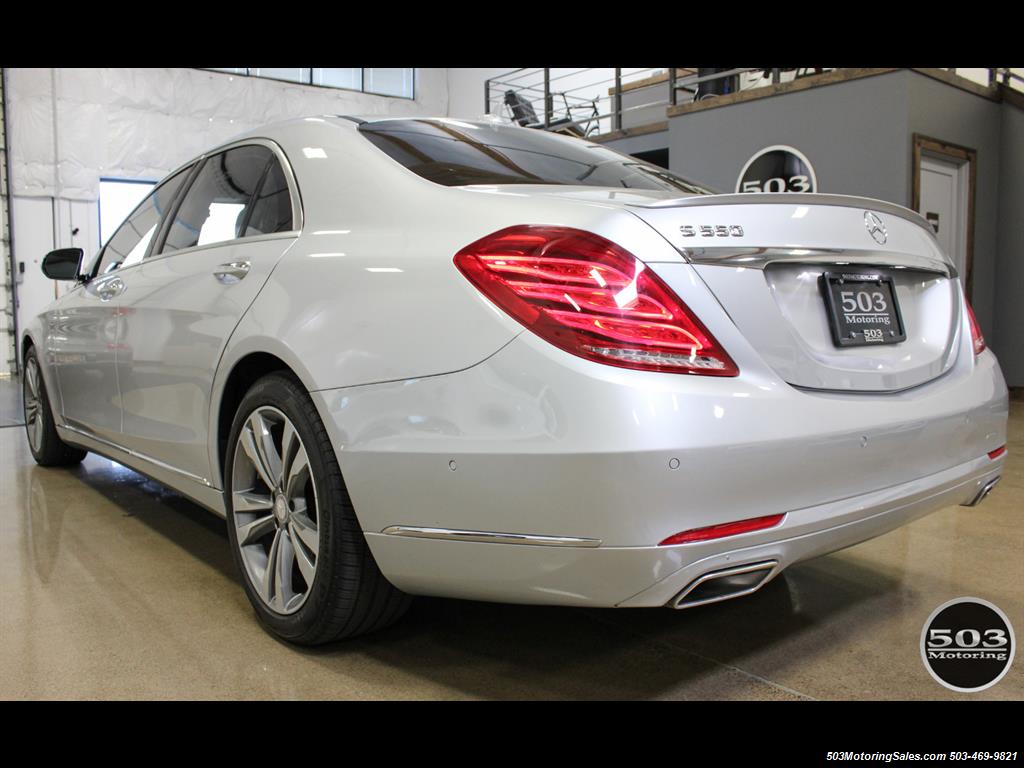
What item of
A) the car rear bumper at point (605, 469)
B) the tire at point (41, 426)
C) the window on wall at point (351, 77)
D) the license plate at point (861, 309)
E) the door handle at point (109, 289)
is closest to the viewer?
the car rear bumper at point (605, 469)

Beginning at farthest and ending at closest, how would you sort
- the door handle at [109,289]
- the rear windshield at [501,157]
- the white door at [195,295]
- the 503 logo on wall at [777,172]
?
the 503 logo on wall at [777,172], the door handle at [109,289], the white door at [195,295], the rear windshield at [501,157]

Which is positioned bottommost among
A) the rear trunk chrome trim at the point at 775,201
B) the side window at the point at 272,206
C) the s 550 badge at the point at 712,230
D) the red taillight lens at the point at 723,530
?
the red taillight lens at the point at 723,530

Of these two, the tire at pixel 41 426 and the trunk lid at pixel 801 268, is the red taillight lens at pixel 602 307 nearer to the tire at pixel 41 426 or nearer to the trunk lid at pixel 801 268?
the trunk lid at pixel 801 268

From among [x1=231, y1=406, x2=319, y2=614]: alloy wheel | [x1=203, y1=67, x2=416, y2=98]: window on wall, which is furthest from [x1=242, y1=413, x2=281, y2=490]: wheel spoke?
[x1=203, y1=67, x2=416, y2=98]: window on wall

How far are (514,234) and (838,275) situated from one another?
63cm

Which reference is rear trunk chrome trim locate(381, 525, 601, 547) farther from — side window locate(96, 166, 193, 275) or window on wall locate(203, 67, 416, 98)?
window on wall locate(203, 67, 416, 98)

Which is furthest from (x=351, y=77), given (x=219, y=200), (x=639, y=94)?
(x=219, y=200)

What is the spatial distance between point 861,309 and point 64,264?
317cm

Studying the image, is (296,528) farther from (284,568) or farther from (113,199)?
(113,199)

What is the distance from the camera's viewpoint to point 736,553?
1.39m

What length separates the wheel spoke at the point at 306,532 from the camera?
1.78 m

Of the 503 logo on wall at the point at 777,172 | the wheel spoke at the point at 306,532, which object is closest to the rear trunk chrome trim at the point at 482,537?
the wheel spoke at the point at 306,532
